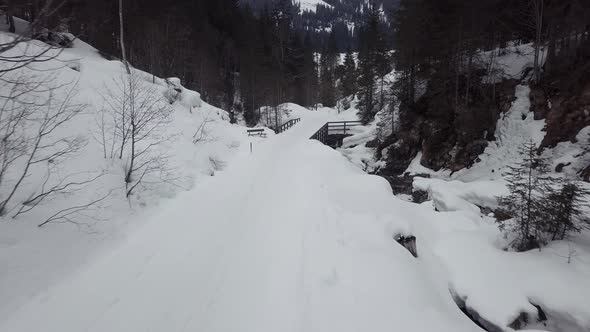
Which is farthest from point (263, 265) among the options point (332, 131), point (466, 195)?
point (332, 131)

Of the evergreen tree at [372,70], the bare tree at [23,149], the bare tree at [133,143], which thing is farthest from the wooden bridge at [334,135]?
the bare tree at [23,149]

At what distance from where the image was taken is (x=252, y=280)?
16.9ft

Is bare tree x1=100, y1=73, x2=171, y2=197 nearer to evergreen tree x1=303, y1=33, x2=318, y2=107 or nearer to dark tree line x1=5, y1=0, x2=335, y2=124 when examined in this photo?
dark tree line x1=5, y1=0, x2=335, y2=124

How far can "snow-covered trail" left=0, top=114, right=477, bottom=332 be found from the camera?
13.4ft

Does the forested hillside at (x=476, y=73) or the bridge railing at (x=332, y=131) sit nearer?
the forested hillside at (x=476, y=73)

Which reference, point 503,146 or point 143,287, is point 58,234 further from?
point 503,146

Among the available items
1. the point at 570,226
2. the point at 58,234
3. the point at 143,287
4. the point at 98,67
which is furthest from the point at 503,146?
the point at 98,67

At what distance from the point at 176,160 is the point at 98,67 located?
8.05 meters

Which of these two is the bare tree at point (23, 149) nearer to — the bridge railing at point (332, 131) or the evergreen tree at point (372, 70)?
the bridge railing at point (332, 131)

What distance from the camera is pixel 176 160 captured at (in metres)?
10.1

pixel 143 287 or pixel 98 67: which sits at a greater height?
pixel 98 67

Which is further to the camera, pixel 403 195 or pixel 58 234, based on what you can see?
pixel 403 195

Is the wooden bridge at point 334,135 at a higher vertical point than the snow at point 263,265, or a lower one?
higher

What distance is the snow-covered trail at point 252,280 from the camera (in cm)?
409
